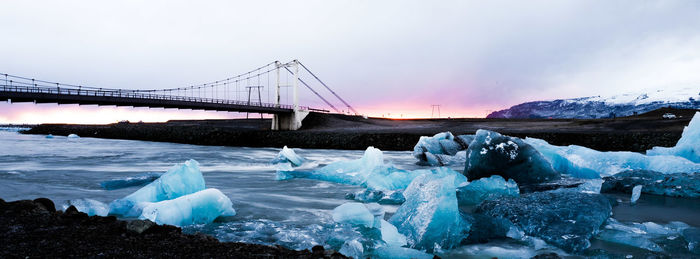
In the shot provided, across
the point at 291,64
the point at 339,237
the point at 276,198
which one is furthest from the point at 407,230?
the point at 291,64

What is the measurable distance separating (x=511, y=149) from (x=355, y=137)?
2092 cm

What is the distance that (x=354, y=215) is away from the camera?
395cm

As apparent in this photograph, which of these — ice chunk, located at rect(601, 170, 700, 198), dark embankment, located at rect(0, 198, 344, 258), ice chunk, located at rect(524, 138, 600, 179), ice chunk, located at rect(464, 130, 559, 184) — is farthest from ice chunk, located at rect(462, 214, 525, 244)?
ice chunk, located at rect(524, 138, 600, 179)

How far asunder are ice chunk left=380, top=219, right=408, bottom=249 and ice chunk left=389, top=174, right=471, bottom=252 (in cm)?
8

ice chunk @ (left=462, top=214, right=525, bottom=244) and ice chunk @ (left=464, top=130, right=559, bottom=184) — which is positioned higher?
ice chunk @ (left=464, top=130, right=559, bottom=184)

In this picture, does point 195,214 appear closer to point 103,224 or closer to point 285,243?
point 103,224

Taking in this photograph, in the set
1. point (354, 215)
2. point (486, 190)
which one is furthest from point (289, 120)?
point (354, 215)

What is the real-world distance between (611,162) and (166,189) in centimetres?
817

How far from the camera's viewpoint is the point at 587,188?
5836 millimetres

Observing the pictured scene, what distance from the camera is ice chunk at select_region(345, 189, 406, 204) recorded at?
220 inches

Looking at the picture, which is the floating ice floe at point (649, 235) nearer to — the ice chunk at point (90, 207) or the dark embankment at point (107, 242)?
the dark embankment at point (107, 242)

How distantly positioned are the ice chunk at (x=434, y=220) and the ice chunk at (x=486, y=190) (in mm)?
2126

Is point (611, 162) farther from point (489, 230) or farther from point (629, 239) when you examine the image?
point (489, 230)

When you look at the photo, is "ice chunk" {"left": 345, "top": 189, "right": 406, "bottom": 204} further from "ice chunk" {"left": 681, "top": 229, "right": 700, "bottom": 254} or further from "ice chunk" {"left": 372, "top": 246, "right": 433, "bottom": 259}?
"ice chunk" {"left": 681, "top": 229, "right": 700, "bottom": 254}
